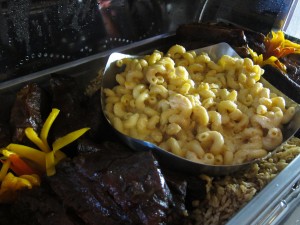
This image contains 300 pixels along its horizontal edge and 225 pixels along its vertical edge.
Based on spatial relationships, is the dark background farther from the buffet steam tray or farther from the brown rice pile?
the brown rice pile

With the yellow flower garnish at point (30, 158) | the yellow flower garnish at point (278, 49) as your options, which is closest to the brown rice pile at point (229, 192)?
the yellow flower garnish at point (30, 158)

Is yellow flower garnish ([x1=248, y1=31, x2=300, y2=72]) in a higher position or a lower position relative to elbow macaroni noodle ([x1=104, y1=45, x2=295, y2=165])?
higher

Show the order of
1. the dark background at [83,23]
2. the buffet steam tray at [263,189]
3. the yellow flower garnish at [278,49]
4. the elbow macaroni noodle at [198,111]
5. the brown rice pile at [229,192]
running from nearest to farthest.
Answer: the buffet steam tray at [263,189] < the brown rice pile at [229,192] < the elbow macaroni noodle at [198,111] < the dark background at [83,23] < the yellow flower garnish at [278,49]

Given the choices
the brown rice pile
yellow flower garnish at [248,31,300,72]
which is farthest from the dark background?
the brown rice pile

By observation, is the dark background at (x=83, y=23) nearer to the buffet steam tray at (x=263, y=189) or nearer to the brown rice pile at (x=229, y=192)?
the buffet steam tray at (x=263, y=189)

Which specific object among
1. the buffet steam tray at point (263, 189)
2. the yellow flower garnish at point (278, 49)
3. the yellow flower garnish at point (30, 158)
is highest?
the yellow flower garnish at point (278, 49)

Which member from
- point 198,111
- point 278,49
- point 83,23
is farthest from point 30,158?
point 278,49

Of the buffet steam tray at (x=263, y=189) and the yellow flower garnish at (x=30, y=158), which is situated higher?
the buffet steam tray at (x=263, y=189)
